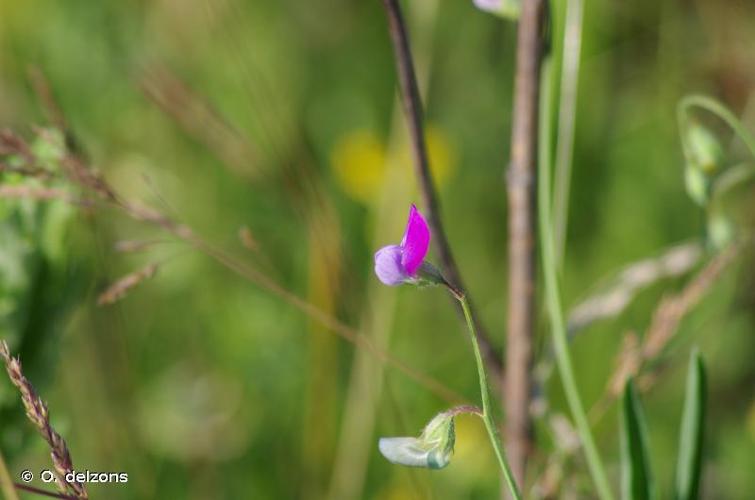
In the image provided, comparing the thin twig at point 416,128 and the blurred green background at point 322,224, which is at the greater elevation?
the blurred green background at point 322,224

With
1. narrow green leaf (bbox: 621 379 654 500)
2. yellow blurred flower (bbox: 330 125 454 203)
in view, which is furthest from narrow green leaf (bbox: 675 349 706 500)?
yellow blurred flower (bbox: 330 125 454 203)

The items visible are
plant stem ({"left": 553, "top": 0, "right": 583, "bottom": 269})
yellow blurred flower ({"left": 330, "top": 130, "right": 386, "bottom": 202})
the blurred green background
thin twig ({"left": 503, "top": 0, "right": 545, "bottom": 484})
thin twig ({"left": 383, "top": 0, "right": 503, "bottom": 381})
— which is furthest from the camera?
yellow blurred flower ({"left": 330, "top": 130, "right": 386, "bottom": 202})

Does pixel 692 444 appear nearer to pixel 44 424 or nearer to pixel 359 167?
pixel 44 424

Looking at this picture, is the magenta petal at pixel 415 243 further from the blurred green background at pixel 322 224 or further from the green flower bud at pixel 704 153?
the blurred green background at pixel 322 224

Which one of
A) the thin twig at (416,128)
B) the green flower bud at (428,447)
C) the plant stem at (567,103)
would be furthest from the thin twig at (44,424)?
the plant stem at (567,103)

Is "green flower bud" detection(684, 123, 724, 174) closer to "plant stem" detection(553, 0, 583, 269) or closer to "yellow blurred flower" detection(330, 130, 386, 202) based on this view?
"plant stem" detection(553, 0, 583, 269)

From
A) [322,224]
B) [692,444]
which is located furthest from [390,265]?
[322,224]

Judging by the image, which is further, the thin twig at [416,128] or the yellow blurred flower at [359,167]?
the yellow blurred flower at [359,167]
